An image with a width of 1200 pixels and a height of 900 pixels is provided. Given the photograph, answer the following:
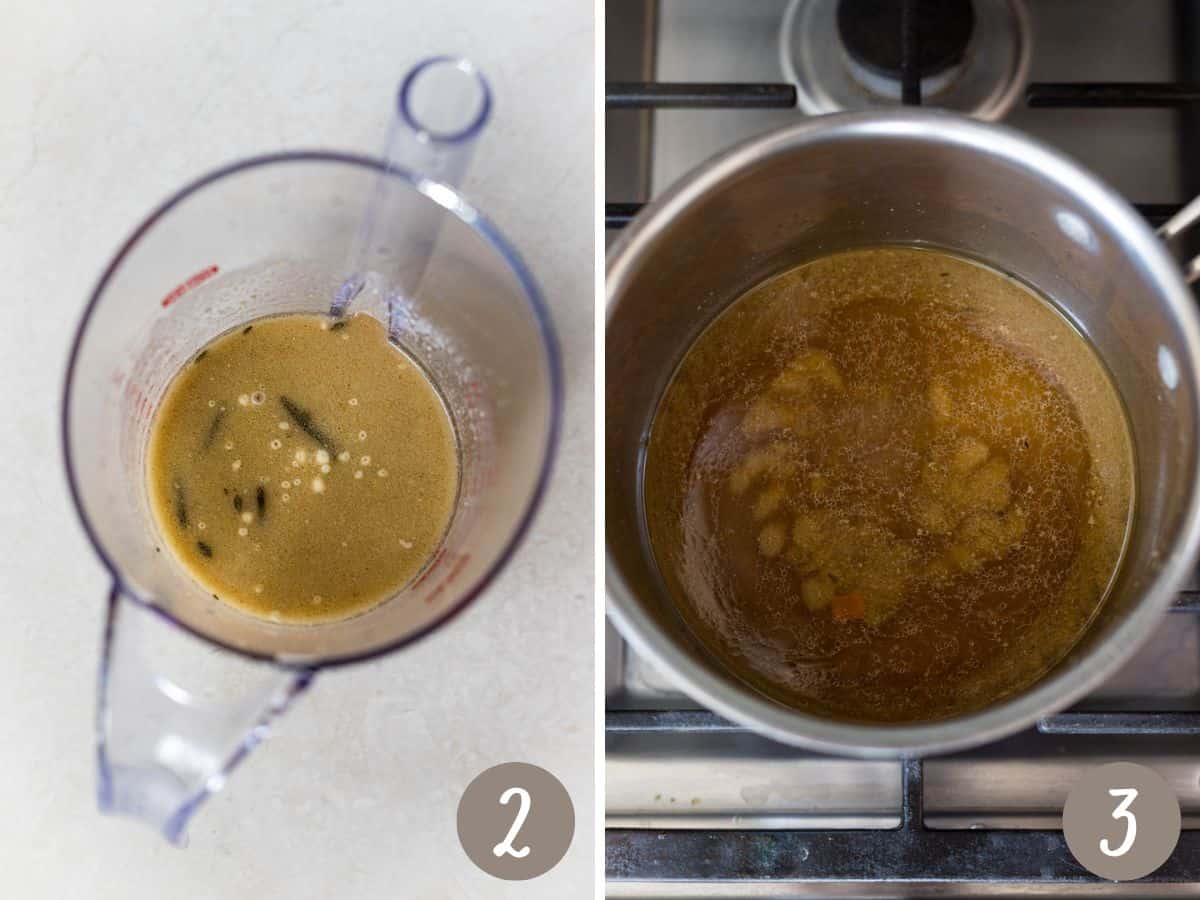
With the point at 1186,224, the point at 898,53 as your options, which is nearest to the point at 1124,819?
the point at 1186,224

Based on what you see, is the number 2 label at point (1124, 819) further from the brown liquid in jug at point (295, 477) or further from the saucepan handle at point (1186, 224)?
the brown liquid in jug at point (295, 477)

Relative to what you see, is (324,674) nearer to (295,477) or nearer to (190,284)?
(295,477)

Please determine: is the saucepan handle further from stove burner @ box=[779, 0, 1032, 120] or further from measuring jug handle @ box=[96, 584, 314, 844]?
measuring jug handle @ box=[96, 584, 314, 844]

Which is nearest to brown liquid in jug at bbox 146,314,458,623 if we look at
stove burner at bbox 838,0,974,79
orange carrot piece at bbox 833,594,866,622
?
orange carrot piece at bbox 833,594,866,622

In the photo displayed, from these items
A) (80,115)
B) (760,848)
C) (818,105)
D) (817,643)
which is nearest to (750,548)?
(817,643)

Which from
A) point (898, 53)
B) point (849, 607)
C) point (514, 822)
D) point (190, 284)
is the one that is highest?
point (898, 53)
